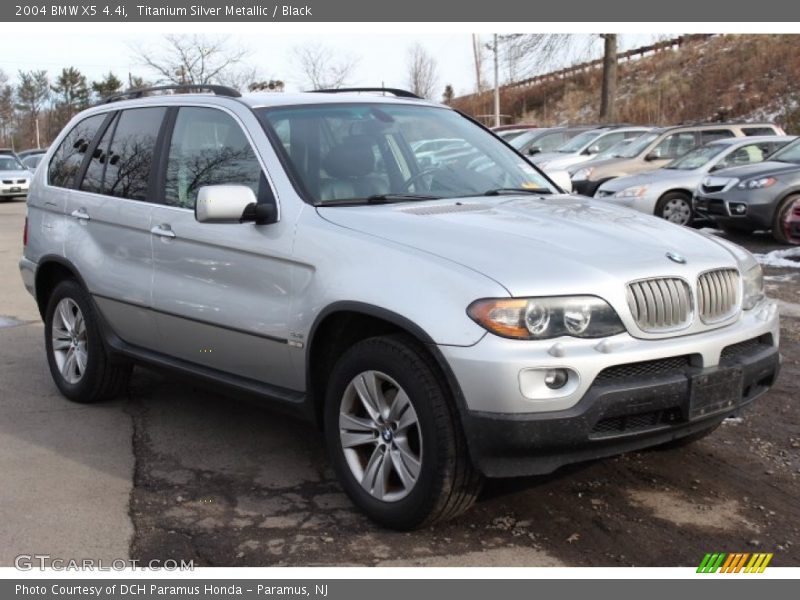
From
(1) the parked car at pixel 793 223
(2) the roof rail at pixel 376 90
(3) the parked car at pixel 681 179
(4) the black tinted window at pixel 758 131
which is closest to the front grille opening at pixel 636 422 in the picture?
(2) the roof rail at pixel 376 90

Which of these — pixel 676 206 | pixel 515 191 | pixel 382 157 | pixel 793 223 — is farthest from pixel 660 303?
pixel 676 206

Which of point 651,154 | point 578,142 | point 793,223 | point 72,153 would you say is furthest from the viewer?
point 578,142

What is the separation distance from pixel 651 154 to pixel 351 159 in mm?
13356

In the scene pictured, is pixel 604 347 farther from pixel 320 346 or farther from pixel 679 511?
pixel 320 346

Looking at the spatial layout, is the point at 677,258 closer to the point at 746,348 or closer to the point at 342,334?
the point at 746,348

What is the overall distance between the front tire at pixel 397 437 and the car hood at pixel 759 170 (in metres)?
9.88

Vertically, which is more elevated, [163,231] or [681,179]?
[163,231]

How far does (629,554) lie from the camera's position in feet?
12.1

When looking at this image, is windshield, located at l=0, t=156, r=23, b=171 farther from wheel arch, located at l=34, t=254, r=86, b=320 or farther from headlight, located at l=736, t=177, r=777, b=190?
wheel arch, located at l=34, t=254, r=86, b=320

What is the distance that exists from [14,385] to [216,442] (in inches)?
79.6

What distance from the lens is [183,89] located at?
564 cm

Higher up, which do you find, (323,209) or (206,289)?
(323,209)

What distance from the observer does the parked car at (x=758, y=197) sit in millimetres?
12109

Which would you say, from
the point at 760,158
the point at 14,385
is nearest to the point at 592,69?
the point at 760,158
